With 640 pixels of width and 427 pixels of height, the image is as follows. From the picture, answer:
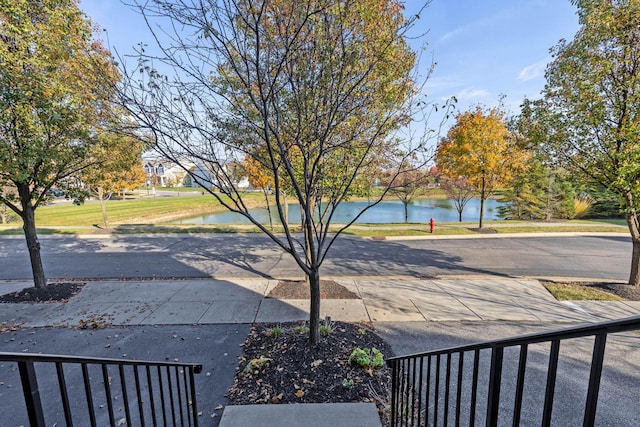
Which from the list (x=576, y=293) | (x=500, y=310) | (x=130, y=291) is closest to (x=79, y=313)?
(x=130, y=291)

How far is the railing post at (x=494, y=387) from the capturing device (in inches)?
53.2

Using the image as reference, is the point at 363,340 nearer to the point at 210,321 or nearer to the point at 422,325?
the point at 422,325

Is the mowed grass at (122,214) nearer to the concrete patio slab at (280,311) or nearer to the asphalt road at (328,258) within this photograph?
the asphalt road at (328,258)

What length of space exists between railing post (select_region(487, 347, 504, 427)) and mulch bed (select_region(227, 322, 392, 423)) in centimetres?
188

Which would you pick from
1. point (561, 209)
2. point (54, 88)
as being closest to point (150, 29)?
point (54, 88)

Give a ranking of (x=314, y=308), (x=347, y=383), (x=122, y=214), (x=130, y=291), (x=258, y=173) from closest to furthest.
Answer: (x=347, y=383), (x=314, y=308), (x=130, y=291), (x=258, y=173), (x=122, y=214)

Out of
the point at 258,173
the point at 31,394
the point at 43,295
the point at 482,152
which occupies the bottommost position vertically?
the point at 43,295

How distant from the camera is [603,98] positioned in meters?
5.50

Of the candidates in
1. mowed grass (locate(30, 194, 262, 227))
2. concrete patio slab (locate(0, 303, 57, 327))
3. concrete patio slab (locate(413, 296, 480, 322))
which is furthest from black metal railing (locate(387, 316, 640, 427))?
mowed grass (locate(30, 194, 262, 227))

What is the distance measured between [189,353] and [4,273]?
24.9ft

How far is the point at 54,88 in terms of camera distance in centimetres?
495

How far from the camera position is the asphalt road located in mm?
7773

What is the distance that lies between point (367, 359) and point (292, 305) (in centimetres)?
235

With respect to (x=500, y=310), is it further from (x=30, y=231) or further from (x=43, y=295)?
(x=30, y=231)
